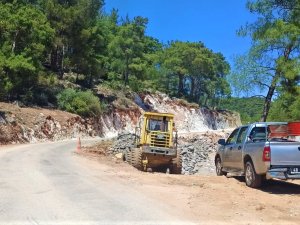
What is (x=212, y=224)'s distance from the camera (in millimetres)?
8422

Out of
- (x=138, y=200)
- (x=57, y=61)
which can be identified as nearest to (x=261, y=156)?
(x=138, y=200)

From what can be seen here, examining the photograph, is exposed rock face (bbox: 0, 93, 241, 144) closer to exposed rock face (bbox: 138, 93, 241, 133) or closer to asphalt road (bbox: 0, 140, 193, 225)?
exposed rock face (bbox: 138, 93, 241, 133)

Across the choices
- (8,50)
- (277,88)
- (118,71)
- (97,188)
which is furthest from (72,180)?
(118,71)

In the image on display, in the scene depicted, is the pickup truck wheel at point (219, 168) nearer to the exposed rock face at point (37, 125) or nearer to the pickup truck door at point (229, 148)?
the pickup truck door at point (229, 148)

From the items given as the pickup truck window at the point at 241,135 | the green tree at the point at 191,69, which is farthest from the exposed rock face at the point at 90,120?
the pickup truck window at the point at 241,135

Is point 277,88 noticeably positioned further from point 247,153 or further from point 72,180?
point 72,180

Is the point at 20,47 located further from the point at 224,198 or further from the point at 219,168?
the point at 224,198

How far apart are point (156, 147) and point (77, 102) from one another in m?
29.8

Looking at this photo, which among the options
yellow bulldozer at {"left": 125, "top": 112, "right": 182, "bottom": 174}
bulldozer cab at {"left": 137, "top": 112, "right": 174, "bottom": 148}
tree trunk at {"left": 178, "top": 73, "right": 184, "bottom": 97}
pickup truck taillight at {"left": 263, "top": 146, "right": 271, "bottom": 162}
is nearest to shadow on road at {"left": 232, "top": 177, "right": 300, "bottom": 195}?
pickup truck taillight at {"left": 263, "top": 146, "right": 271, "bottom": 162}

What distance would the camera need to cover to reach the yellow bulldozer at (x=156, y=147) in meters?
21.5

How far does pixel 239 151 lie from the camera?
47.2ft

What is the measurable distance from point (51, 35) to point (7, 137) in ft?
53.8

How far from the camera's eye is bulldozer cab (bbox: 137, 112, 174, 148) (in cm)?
2175

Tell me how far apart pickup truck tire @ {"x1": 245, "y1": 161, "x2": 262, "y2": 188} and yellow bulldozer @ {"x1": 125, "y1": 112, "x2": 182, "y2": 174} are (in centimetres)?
811
